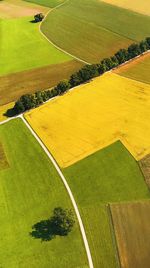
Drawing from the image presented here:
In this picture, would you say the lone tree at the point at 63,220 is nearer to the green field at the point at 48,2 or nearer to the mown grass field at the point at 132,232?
the mown grass field at the point at 132,232

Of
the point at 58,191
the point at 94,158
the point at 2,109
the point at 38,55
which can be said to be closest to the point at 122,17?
the point at 38,55

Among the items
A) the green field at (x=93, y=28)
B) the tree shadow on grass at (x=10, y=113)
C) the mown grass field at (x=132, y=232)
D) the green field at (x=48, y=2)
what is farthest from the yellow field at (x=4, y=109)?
the green field at (x=48, y=2)

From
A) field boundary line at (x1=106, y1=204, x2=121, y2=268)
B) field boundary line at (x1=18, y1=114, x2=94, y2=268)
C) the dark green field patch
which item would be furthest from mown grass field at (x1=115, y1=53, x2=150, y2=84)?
field boundary line at (x1=106, y1=204, x2=121, y2=268)

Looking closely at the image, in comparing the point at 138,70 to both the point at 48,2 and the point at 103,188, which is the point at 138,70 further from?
the point at 48,2

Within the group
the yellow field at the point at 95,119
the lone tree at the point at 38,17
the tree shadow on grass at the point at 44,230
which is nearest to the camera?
the tree shadow on grass at the point at 44,230

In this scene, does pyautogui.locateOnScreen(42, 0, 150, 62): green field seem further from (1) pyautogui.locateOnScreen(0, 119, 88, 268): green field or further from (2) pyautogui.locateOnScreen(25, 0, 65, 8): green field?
(1) pyautogui.locateOnScreen(0, 119, 88, 268): green field

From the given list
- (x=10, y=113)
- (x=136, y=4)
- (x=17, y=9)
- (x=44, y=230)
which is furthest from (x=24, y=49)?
(x=44, y=230)

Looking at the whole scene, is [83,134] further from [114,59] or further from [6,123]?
[114,59]
